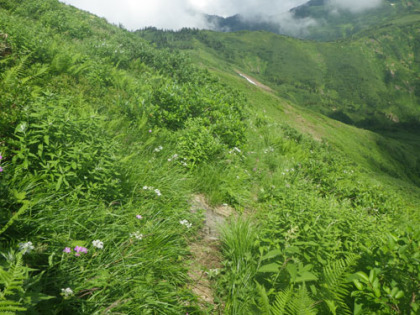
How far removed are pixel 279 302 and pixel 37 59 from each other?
7202mm

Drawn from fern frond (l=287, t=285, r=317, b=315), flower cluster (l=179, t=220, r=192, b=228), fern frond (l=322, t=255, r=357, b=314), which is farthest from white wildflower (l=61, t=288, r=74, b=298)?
fern frond (l=322, t=255, r=357, b=314)

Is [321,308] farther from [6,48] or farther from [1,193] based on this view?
[6,48]

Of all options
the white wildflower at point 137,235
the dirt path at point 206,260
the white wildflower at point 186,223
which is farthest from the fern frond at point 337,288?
the white wildflower at point 137,235

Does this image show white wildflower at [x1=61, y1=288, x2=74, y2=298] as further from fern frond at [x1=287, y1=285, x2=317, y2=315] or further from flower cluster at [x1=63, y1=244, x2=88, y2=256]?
fern frond at [x1=287, y1=285, x2=317, y2=315]

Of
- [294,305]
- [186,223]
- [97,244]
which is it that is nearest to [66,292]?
[97,244]

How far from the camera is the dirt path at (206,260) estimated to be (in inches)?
107

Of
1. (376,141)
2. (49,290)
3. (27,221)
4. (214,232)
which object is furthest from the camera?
(376,141)

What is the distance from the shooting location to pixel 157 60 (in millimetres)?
11734

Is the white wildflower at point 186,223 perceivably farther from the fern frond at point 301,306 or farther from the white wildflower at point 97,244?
the fern frond at point 301,306

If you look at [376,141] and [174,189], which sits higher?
[174,189]

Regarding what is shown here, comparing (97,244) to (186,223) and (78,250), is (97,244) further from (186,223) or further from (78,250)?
(186,223)

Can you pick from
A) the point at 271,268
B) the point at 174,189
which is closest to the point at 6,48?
the point at 174,189

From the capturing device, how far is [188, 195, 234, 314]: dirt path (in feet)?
8.92

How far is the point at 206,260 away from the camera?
3.23 metres
